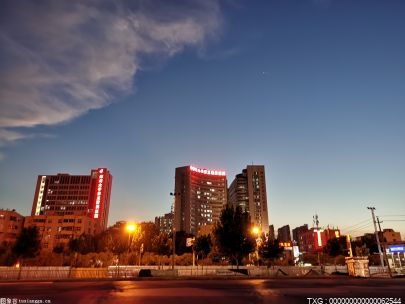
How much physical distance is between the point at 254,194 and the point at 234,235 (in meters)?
143

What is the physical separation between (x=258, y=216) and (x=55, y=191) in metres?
115

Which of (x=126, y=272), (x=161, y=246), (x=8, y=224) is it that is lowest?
(x=126, y=272)

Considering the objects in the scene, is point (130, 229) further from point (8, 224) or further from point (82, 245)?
point (8, 224)

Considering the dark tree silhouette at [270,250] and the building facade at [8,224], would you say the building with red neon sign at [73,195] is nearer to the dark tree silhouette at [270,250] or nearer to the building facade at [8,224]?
the building facade at [8,224]

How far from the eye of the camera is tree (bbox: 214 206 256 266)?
140 ft

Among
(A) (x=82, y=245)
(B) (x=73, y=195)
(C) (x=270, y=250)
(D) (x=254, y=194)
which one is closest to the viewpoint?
(C) (x=270, y=250)

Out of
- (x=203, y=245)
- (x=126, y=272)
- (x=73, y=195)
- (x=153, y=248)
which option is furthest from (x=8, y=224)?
(x=126, y=272)

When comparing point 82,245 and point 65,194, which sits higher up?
point 65,194

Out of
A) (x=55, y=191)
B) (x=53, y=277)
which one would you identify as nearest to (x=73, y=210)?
(x=55, y=191)

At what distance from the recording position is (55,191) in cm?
17375

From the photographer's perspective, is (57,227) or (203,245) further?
(57,227)

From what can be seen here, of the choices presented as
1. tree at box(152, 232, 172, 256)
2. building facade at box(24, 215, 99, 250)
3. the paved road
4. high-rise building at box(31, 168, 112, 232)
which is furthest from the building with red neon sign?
the paved road

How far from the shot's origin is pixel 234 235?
42.4m

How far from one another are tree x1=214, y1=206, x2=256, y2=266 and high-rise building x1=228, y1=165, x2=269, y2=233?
134m
